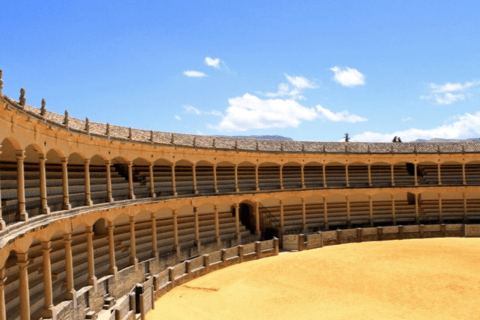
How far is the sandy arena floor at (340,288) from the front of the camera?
1800cm

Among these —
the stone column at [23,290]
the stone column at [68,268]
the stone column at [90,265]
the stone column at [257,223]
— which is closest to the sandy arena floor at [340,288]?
the stone column at [90,265]

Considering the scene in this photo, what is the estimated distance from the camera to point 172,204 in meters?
27.6

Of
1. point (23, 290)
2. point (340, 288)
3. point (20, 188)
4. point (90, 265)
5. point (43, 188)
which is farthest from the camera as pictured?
point (340, 288)

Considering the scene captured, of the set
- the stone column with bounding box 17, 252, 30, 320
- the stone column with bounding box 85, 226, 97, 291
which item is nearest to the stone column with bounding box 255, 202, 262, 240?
the stone column with bounding box 85, 226, 97, 291

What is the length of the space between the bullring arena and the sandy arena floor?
1.16 metres

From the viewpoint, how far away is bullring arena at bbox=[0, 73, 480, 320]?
15359 mm

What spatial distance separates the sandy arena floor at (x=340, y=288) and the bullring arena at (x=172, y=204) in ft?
3.80

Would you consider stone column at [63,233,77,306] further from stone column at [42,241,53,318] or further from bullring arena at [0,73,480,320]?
stone column at [42,241,53,318]

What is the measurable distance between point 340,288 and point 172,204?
38.0 feet

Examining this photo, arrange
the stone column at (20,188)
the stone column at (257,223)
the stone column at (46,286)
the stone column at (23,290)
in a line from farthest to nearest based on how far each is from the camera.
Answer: the stone column at (257,223) < the stone column at (46,286) < the stone column at (20,188) < the stone column at (23,290)

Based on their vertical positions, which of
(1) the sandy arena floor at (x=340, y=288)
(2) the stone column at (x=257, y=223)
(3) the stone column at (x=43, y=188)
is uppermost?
(3) the stone column at (x=43, y=188)

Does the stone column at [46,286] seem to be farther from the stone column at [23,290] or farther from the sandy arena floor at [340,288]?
the sandy arena floor at [340,288]

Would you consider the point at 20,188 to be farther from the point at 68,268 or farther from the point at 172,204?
the point at 172,204

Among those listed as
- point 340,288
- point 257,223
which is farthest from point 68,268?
point 257,223
